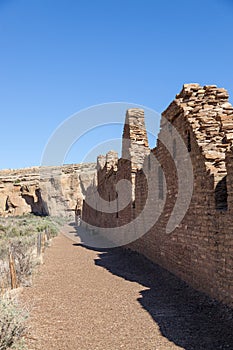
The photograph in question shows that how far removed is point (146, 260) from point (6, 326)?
7.76 m

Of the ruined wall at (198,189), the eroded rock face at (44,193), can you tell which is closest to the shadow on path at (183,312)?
the ruined wall at (198,189)

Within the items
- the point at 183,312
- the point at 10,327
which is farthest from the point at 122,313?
the point at 10,327

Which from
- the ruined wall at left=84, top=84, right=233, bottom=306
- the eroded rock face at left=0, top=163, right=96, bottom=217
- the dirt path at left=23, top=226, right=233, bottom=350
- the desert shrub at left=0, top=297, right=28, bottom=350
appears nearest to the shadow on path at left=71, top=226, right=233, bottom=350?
the dirt path at left=23, top=226, right=233, bottom=350

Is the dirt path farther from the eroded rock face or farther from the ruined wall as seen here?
the eroded rock face

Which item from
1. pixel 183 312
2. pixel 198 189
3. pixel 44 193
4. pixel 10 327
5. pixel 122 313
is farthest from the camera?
pixel 44 193

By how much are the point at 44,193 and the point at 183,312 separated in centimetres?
4721

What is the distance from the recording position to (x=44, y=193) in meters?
52.6

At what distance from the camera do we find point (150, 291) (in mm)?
8594

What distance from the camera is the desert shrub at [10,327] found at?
4986 mm

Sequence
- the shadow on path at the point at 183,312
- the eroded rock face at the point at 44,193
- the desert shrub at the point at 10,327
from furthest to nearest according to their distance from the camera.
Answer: the eroded rock face at the point at 44,193 < the shadow on path at the point at 183,312 < the desert shrub at the point at 10,327

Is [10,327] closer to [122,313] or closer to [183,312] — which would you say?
[122,313]

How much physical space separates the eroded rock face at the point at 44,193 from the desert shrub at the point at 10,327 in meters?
46.5

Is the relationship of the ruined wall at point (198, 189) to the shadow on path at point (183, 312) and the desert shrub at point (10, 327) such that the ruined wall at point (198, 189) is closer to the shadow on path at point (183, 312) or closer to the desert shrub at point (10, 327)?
the shadow on path at point (183, 312)

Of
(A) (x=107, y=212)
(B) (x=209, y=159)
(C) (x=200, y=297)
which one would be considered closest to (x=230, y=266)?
(C) (x=200, y=297)
